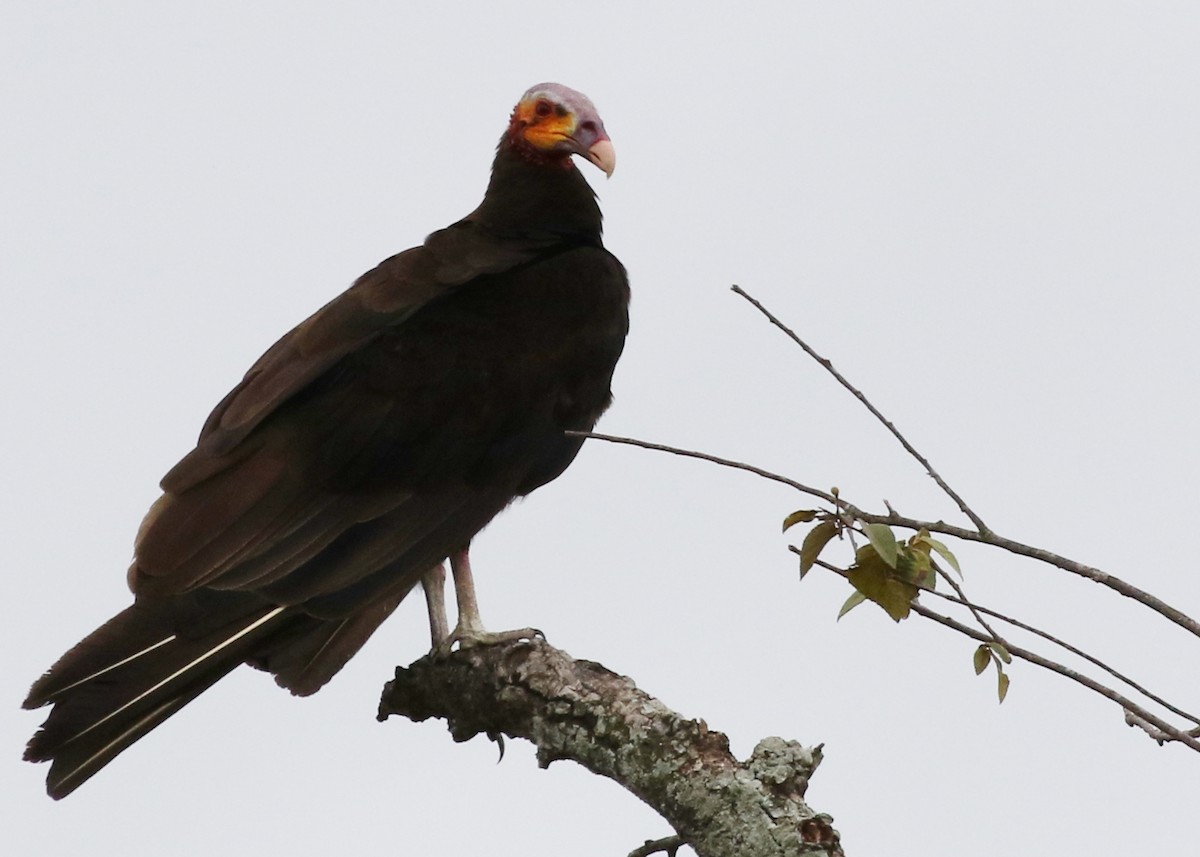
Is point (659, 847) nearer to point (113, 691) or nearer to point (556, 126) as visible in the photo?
point (113, 691)

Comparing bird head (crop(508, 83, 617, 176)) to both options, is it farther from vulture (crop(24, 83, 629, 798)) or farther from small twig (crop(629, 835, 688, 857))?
small twig (crop(629, 835, 688, 857))

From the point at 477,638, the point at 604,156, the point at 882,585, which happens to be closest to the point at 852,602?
the point at 882,585

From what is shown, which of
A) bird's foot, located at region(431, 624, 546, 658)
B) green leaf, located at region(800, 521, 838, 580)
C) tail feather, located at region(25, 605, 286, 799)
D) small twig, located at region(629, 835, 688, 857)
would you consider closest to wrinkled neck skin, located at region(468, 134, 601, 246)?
bird's foot, located at region(431, 624, 546, 658)

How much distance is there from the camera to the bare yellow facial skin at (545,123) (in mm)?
4477

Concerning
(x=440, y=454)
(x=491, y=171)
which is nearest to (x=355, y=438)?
(x=440, y=454)

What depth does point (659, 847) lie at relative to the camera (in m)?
2.74

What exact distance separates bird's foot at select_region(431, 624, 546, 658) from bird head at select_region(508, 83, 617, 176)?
1456mm

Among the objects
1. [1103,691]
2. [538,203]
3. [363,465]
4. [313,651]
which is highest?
[538,203]

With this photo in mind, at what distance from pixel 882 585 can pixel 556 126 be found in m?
2.75

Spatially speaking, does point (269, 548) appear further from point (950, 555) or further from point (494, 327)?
point (950, 555)

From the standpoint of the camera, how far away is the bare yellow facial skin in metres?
4.48

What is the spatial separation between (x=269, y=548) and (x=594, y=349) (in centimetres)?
101

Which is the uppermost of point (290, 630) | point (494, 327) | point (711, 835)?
point (494, 327)

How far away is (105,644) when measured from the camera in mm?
3033
